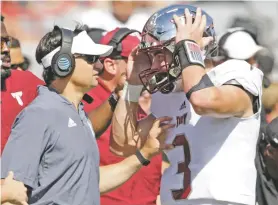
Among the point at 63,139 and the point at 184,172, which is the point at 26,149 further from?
the point at 184,172

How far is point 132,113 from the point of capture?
4332 mm

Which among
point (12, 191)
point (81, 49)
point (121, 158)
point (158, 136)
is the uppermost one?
point (81, 49)

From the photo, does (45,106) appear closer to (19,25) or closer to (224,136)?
(224,136)

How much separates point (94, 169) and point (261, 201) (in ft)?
4.28

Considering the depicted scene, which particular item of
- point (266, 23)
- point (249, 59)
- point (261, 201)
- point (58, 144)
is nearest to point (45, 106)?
point (58, 144)

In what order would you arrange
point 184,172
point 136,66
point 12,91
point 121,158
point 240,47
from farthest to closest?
point 240,47
point 12,91
point 121,158
point 136,66
point 184,172

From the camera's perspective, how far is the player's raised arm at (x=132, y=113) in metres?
4.30

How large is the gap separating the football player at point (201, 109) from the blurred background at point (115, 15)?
399 cm

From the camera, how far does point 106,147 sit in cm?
544

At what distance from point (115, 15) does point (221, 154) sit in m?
5.07

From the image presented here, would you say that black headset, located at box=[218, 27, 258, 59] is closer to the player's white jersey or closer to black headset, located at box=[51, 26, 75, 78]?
black headset, located at box=[51, 26, 75, 78]

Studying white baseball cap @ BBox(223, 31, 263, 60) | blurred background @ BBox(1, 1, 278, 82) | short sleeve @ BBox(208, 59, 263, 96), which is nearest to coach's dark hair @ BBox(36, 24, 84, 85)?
short sleeve @ BBox(208, 59, 263, 96)

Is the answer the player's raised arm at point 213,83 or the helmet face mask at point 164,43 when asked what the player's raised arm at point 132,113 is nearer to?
the helmet face mask at point 164,43

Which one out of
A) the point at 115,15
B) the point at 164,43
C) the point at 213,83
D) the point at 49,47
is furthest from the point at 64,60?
the point at 115,15
